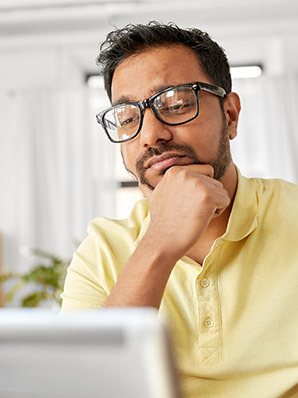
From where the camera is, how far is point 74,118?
18.8ft

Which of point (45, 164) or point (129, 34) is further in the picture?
point (45, 164)

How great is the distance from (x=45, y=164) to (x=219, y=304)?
15.1 feet

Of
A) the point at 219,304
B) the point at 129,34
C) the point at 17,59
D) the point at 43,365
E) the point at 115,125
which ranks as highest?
the point at 17,59

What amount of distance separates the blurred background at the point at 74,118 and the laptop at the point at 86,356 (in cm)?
503

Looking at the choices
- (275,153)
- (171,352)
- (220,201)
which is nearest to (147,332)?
(171,352)

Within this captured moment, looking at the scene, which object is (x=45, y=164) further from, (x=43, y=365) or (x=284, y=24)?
(x=43, y=365)

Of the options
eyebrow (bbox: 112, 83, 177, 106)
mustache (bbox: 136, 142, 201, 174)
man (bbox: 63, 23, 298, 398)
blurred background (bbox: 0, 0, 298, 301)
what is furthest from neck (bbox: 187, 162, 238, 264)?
blurred background (bbox: 0, 0, 298, 301)

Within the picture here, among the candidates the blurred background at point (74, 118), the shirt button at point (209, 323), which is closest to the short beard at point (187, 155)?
the shirt button at point (209, 323)

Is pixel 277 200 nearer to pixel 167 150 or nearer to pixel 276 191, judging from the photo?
pixel 276 191

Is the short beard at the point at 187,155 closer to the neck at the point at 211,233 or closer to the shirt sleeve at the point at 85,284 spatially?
the neck at the point at 211,233

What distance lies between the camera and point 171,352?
36 centimetres

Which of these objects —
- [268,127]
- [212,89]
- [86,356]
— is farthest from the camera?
[268,127]

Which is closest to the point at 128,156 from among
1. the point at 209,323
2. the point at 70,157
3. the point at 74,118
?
the point at 209,323

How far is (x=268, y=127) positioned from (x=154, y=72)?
4.26 m
